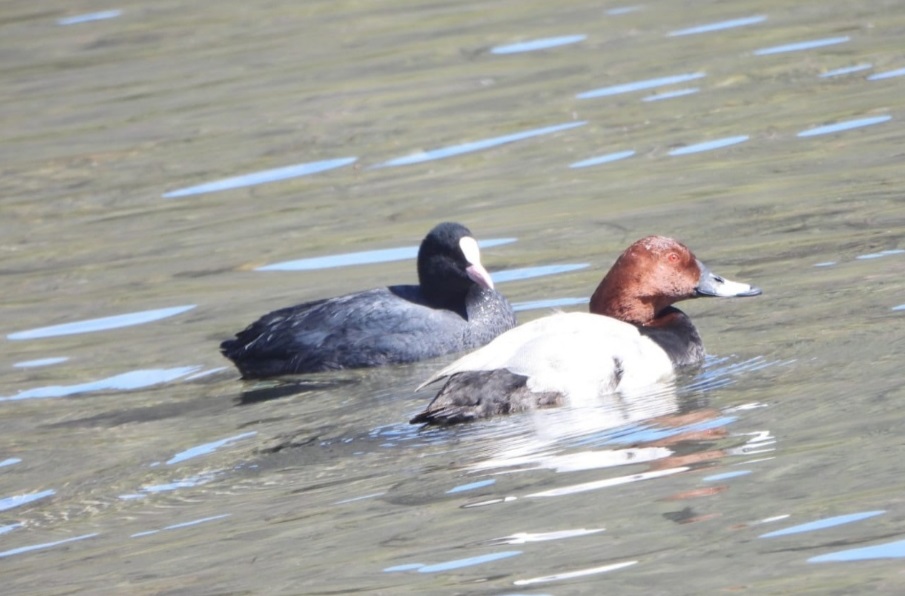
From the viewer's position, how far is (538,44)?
655 inches

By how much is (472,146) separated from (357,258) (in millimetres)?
2648

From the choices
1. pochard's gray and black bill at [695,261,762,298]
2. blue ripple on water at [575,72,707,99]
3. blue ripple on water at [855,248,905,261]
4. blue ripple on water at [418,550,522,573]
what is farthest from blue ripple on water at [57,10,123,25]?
blue ripple on water at [418,550,522,573]

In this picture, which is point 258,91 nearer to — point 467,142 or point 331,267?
point 467,142

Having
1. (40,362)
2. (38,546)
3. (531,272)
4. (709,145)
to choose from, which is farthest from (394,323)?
(709,145)

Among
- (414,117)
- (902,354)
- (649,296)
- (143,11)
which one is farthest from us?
(143,11)

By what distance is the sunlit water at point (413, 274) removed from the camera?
5.55 meters

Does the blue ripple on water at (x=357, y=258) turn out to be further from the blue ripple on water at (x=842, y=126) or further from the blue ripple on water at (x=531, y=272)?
the blue ripple on water at (x=842, y=126)

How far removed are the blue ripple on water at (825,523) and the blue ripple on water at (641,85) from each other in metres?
9.38

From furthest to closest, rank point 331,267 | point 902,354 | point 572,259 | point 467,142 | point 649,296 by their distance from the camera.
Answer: point 467,142 < point 331,267 < point 572,259 < point 649,296 < point 902,354

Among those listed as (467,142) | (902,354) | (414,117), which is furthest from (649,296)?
(414,117)

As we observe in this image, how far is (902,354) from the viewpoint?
7.18 metres

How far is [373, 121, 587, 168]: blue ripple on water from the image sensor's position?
13.5 meters

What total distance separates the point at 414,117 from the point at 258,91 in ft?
7.24

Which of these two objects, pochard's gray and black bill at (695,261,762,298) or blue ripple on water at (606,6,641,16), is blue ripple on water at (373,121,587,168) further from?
pochard's gray and black bill at (695,261,762,298)
